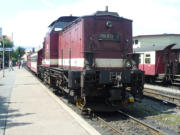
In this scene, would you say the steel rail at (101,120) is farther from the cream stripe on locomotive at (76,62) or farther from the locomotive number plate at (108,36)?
the locomotive number plate at (108,36)

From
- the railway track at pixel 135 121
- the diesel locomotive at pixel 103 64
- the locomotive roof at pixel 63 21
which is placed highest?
the locomotive roof at pixel 63 21

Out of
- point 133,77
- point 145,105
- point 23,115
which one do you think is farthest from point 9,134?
point 145,105

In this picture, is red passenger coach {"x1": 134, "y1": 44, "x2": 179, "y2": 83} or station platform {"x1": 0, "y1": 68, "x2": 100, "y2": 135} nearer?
station platform {"x1": 0, "y1": 68, "x2": 100, "y2": 135}

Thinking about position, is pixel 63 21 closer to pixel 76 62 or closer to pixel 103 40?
pixel 76 62

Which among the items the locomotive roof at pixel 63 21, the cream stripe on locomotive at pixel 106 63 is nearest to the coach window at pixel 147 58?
the locomotive roof at pixel 63 21

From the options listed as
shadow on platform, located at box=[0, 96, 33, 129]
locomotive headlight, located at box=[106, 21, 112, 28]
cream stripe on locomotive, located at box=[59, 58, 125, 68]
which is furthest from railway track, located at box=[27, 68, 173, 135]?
locomotive headlight, located at box=[106, 21, 112, 28]

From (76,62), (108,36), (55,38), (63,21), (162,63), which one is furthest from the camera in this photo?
(162,63)

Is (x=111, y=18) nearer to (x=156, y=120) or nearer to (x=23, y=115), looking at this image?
(x=156, y=120)

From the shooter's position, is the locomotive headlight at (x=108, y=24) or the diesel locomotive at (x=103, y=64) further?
the locomotive headlight at (x=108, y=24)

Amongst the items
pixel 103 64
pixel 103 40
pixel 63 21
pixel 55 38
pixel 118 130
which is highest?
pixel 63 21

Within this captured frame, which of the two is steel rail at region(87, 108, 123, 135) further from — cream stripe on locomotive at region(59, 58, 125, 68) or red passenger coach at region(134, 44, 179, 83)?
red passenger coach at region(134, 44, 179, 83)

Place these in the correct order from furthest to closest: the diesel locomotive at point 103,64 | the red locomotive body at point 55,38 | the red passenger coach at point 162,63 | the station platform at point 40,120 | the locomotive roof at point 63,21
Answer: the red passenger coach at point 162,63 → the red locomotive body at point 55,38 → the locomotive roof at point 63,21 → the diesel locomotive at point 103,64 → the station platform at point 40,120

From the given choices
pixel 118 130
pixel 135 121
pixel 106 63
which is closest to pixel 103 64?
pixel 106 63

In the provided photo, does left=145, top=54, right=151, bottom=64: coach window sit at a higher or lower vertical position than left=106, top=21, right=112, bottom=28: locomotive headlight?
lower
